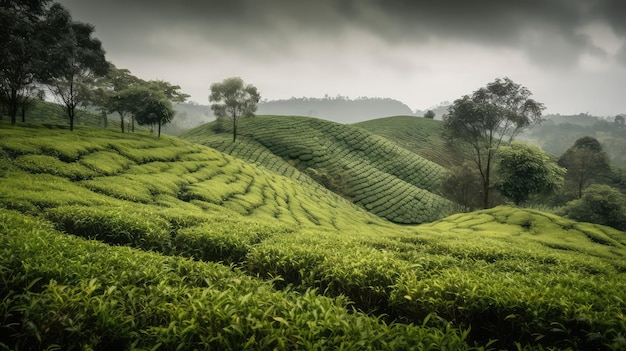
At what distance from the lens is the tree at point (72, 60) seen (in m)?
28.6

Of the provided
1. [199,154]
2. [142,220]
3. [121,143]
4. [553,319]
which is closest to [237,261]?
[142,220]

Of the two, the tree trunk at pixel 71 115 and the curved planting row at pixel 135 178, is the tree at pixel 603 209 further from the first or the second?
the tree trunk at pixel 71 115

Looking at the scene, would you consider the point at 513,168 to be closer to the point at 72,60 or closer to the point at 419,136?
the point at 72,60

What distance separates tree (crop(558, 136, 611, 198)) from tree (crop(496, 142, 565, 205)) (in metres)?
28.8

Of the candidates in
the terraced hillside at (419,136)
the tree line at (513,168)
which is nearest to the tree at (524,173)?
the tree line at (513,168)

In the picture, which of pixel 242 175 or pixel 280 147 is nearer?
pixel 242 175

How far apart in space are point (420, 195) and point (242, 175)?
116 feet

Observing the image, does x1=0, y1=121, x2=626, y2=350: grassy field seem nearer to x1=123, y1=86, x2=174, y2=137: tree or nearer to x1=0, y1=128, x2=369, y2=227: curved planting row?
x1=0, y1=128, x2=369, y2=227: curved planting row

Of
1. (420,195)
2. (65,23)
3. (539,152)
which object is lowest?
(420,195)

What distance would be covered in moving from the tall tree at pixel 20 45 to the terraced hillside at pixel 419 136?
74.0 m

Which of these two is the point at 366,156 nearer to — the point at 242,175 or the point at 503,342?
the point at 242,175

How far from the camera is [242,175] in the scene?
1102 inches

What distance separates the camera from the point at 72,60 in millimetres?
29969

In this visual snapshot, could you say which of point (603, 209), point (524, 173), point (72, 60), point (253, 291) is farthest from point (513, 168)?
point (72, 60)
